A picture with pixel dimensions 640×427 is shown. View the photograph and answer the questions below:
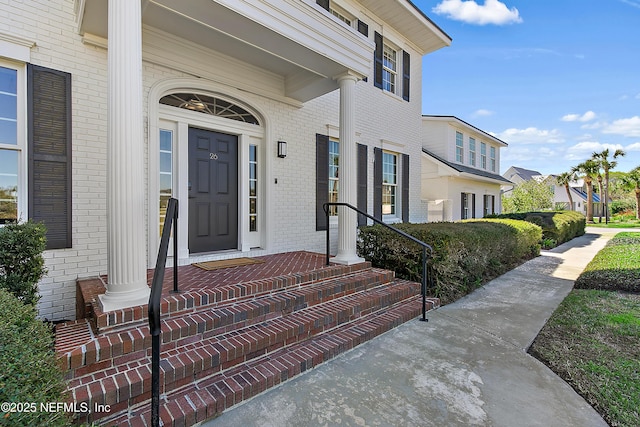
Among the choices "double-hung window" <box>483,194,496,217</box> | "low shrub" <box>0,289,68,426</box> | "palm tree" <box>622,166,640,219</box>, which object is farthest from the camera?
"palm tree" <box>622,166,640,219</box>

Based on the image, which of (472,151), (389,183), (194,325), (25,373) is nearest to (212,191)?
(194,325)

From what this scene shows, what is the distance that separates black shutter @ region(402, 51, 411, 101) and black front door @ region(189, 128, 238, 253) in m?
5.40

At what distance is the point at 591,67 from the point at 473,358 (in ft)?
69.5

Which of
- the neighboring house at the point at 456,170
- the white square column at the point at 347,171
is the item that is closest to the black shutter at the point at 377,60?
the white square column at the point at 347,171

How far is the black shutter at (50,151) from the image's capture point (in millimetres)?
3309

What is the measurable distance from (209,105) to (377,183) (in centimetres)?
418

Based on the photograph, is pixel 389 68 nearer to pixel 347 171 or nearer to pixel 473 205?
pixel 347 171

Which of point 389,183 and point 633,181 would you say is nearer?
point 389,183

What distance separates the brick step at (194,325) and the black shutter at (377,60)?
5377 millimetres

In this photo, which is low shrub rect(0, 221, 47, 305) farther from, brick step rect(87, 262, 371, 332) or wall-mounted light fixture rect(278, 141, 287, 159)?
wall-mounted light fixture rect(278, 141, 287, 159)

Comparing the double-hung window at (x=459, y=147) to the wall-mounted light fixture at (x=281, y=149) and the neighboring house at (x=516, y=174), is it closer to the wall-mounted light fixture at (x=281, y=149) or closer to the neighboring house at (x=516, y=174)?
the wall-mounted light fixture at (x=281, y=149)

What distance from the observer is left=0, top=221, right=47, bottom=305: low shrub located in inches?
104

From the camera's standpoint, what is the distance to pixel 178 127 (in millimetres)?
4484

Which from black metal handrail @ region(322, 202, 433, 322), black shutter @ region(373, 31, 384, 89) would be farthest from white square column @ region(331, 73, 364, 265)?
black shutter @ region(373, 31, 384, 89)
